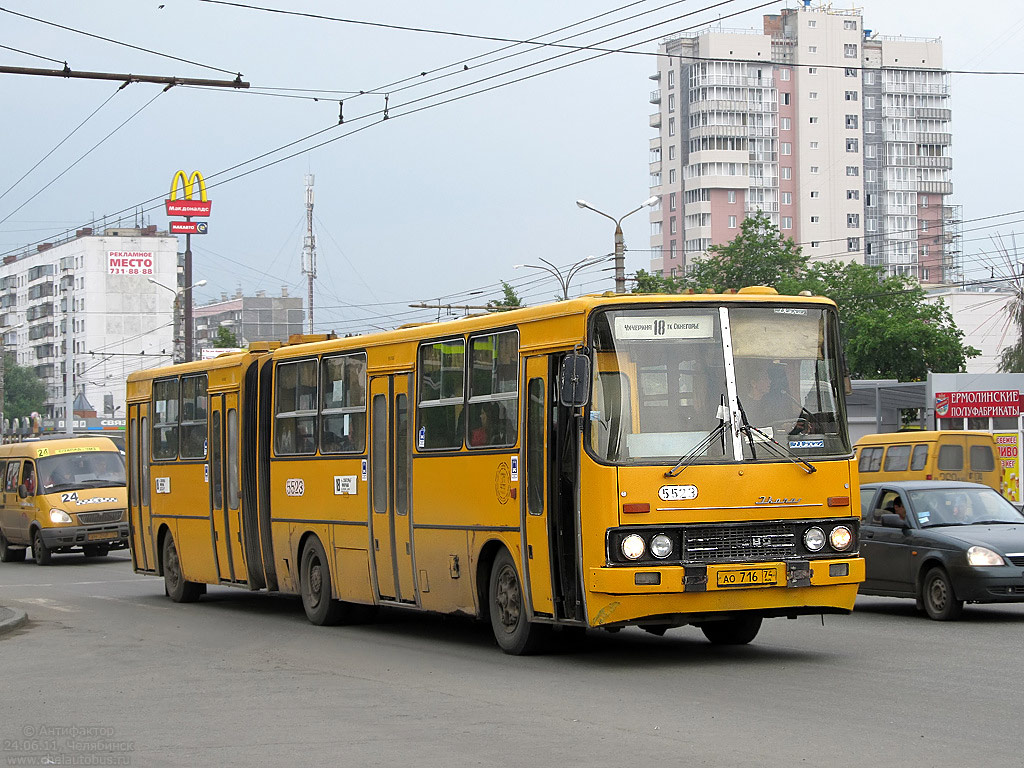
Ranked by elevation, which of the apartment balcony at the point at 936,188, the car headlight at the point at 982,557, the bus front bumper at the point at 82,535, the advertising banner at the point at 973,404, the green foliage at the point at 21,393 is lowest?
the bus front bumper at the point at 82,535

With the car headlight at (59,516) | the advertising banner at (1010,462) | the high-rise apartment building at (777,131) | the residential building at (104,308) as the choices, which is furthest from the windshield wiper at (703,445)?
the high-rise apartment building at (777,131)

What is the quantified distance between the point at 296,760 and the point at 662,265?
150 metres

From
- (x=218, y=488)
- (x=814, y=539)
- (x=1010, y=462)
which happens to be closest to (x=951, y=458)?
(x=1010, y=462)

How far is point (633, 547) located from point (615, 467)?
24.3 inches

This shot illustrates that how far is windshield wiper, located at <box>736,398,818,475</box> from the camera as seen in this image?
40.1ft

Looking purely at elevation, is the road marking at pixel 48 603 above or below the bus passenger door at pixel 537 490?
below

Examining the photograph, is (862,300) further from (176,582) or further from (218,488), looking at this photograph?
(218,488)

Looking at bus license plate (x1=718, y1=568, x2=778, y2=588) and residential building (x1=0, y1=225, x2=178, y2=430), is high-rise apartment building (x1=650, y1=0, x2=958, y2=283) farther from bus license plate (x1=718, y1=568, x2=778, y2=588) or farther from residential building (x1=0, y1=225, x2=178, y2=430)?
bus license plate (x1=718, y1=568, x2=778, y2=588)

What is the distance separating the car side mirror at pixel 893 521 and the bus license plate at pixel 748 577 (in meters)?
5.56

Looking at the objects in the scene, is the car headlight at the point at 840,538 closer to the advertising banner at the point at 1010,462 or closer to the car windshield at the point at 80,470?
the advertising banner at the point at 1010,462

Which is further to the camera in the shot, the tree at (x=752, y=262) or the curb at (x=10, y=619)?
the tree at (x=752, y=262)

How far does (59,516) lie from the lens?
1281 inches

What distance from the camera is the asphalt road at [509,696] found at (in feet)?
28.4

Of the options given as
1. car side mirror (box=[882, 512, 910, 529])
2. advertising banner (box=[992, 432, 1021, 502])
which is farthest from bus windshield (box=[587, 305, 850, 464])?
advertising banner (box=[992, 432, 1021, 502])
